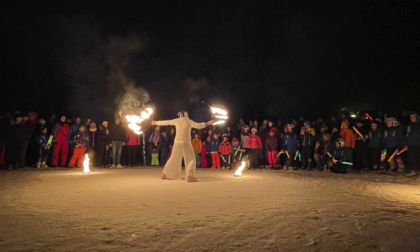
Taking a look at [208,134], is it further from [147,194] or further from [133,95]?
[147,194]

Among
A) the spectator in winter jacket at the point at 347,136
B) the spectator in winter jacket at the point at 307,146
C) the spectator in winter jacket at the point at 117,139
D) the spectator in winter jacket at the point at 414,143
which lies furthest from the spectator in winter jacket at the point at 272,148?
the spectator in winter jacket at the point at 117,139

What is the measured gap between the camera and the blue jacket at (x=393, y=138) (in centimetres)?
1297

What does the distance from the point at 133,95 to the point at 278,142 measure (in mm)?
8619

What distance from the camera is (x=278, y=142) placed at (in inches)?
633

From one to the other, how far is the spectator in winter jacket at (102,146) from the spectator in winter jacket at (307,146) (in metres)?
9.06

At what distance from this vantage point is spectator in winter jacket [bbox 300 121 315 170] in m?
14.6

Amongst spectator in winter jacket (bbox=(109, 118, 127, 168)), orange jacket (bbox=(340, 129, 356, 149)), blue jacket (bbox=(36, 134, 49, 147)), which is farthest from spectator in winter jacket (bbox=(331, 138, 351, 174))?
blue jacket (bbox=(36, 134, 49, 147))

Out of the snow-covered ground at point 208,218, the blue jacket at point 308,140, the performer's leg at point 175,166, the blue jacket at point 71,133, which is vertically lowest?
the snow-covered ground at point 208,218

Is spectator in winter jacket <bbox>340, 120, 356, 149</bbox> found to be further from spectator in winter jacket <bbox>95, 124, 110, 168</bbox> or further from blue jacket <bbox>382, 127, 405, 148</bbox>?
spectator in winter jacket <bbox>95, 124, 110, 168</bbox>

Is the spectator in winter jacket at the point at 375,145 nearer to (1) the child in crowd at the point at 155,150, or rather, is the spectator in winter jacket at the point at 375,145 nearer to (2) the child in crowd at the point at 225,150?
(2) the child in crowd at the point at 225,150

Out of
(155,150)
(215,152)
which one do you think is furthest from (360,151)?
(155,150)

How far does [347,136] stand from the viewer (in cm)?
1391

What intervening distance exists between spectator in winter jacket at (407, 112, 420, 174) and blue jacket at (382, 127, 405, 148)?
31cm

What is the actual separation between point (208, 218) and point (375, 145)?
10.7 metres
